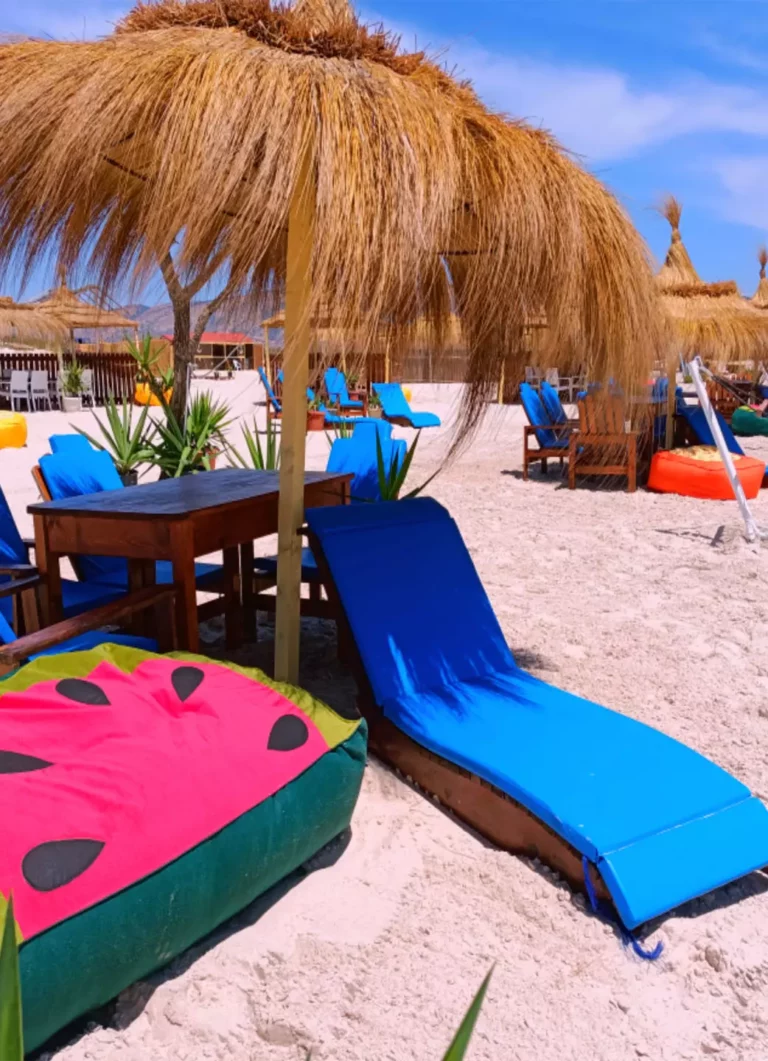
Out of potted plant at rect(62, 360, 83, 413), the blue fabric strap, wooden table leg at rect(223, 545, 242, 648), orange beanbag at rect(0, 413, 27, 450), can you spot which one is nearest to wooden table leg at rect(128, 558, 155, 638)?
wooden table leg at rect(223, 545, 242, 648)

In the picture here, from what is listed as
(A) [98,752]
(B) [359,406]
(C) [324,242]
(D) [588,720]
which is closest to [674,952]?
(D) [588,720]

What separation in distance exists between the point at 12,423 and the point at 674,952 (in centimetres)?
1237

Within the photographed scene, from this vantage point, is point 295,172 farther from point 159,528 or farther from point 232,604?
point 232,604

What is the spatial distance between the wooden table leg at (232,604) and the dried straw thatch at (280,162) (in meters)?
1.69

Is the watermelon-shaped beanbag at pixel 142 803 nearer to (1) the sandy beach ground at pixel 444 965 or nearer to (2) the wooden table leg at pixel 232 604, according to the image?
(1) the sandy beach ground at pixel 444 965

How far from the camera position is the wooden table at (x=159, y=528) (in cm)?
329

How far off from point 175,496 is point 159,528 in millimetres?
511

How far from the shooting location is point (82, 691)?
2.49 m

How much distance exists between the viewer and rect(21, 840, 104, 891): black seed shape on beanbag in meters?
1.82

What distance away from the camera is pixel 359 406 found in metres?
17.0

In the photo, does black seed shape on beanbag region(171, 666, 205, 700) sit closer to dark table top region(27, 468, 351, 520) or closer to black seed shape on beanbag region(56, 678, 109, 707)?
black seed shape on beanbag region(56, 678, 109, 707)

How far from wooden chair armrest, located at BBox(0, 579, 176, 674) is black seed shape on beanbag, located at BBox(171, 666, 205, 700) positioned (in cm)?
39

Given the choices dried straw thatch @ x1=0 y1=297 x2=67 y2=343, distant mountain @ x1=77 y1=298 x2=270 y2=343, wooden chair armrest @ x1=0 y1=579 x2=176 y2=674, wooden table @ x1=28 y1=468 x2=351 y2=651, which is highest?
distant mountain @ x1=77 y1=298 x2=270 y2=343

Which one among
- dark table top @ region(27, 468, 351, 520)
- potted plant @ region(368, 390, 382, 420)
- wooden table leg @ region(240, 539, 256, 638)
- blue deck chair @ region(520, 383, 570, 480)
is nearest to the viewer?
dark table top @ region(27, 468, 351, 520)
